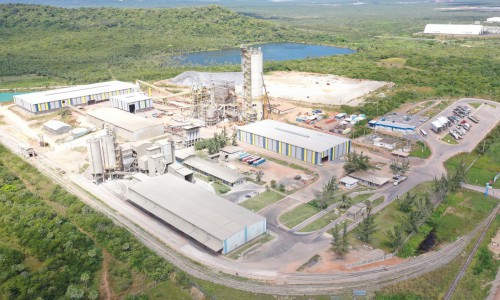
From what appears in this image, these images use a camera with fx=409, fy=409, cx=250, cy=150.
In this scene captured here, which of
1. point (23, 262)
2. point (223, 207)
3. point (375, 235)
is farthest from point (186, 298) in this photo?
point (375, 235)

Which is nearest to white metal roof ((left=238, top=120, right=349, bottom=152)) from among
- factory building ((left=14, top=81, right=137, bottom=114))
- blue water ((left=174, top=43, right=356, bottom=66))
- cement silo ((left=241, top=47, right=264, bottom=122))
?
cement silo ((left=241, top=47, right=264, bottom=122))

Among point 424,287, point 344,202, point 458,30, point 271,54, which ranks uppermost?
point 458,30

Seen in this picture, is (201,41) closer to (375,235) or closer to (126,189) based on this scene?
(126,189)

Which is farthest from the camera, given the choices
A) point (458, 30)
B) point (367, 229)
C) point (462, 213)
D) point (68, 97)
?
point (458, 30)

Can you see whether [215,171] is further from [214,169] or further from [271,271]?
[271,271]

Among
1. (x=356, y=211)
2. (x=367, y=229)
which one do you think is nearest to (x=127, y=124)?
(x=356, y=211)

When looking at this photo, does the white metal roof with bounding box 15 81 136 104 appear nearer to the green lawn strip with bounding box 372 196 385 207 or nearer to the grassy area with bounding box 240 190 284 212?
the grassy area with bounding box 240 190 284 212

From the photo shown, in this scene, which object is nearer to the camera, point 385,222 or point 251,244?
point 251,244

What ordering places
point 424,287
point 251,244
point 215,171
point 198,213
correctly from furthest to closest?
point 215,171
point 198,213
point 251,244
point 424,287
